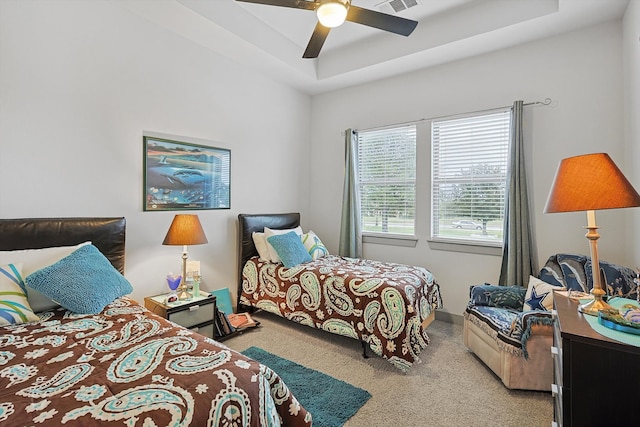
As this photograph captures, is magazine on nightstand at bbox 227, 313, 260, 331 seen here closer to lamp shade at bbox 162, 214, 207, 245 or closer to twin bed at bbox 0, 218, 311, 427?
lamp shade at bbox 162, 214, 207, 245

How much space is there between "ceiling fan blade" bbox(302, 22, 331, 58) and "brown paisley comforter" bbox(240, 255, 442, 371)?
1.95 metres

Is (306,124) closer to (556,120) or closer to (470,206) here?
(470,206)

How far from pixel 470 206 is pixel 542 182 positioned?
0.69m

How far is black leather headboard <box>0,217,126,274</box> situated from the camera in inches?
78.8

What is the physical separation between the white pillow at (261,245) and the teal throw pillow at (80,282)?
154 cm

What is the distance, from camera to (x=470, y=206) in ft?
11.1

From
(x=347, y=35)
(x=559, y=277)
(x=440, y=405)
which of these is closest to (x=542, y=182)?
(x=559, y=277)

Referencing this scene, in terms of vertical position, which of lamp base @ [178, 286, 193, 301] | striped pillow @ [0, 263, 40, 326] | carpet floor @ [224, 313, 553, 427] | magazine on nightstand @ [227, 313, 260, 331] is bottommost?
carpet floor @ [224, 313, 553, 427]

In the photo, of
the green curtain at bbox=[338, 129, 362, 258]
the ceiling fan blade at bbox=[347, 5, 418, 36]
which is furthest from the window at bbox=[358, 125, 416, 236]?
the ceiling fan blade at bbox=[347, 5, 418, 36]

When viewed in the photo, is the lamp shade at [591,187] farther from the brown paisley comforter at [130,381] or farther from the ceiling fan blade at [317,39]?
the ceiling fan blade at [317,39]

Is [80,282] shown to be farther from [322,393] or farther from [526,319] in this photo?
[526,319]

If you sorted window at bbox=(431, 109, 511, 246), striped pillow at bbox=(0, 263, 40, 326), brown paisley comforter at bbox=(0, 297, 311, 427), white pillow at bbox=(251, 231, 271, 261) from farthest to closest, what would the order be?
white pillow at bbox=(251, 231, 271, 261)
window at bbox=(431, 109, 511, 246)
striped pillow at bbox=(0, 263, 40, 326)
brown paisley comforter at bbox=(0, 297, 311, 427)

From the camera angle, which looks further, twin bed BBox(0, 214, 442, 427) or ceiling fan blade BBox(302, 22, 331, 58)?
ceiling fan blade BBox(302, 22, 331, 58)

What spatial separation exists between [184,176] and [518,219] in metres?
3.32
